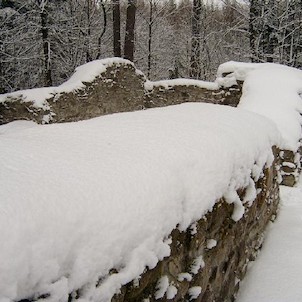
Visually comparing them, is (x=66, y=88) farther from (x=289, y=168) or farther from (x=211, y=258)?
(x=211, y=258)

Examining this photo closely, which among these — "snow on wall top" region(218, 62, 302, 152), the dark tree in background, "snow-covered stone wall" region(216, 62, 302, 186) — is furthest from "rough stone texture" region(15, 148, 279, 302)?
the dark tree in background

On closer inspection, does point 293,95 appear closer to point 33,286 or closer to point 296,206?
point 296,206

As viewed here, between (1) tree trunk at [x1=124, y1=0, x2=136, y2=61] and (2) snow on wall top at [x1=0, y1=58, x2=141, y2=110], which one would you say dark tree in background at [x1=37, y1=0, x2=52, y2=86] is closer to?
(2) snow on wall top at [x1=0, y1=58, x2=141, y2=110]

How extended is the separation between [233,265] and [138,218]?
1.40 metres

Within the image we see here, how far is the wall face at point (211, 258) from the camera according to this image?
163cm

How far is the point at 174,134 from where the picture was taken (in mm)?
2432

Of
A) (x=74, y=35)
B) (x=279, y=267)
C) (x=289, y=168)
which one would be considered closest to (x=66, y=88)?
(x=289, y=168)

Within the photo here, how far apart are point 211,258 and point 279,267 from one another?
1.11 metres

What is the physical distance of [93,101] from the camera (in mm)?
9859

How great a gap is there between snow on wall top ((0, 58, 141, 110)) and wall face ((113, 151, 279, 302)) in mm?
6419

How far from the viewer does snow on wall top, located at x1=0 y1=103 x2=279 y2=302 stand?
1190 millimetres

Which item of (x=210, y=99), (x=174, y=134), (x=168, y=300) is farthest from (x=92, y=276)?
(x=210, y=99)

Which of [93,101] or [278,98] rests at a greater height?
[278,98]

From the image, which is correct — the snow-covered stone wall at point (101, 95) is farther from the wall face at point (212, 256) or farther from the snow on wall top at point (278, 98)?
the wall face at point (212, 256)
